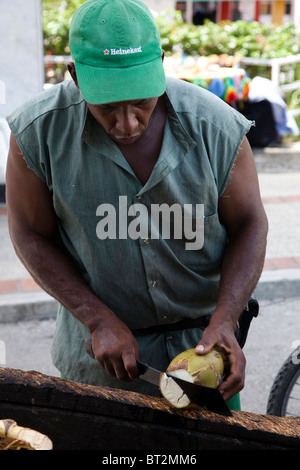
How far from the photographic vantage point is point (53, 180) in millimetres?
1928

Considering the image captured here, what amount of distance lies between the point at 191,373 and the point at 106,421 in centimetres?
25

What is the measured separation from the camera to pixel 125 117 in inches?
67.4

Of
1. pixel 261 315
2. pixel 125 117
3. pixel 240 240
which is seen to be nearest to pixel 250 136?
pixel 261 315

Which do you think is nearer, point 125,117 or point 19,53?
point 125,117

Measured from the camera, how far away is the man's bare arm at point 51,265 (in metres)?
1.86

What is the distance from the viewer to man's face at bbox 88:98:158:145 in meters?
1.71

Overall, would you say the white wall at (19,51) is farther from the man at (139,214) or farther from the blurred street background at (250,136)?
the man at (139,214)

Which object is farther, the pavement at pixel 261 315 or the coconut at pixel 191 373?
the pavement at pixel 261 315

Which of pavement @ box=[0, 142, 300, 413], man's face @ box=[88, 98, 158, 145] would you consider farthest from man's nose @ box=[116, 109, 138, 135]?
pavement @ box=[0, 142, 300, 413]

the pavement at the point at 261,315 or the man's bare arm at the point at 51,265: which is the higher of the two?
the man's bare arm at the point at 51,265

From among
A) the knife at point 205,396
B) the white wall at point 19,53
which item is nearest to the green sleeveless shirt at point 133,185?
the knife at point 205,396

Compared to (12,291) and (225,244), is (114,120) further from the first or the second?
(12,291)

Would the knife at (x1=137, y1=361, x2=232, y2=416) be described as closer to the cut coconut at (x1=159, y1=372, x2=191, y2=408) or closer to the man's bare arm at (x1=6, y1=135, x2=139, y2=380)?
the cut coconut at (x1=159, y1=372, x2=191, y2=408)

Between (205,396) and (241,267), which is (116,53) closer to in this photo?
(241,267)
